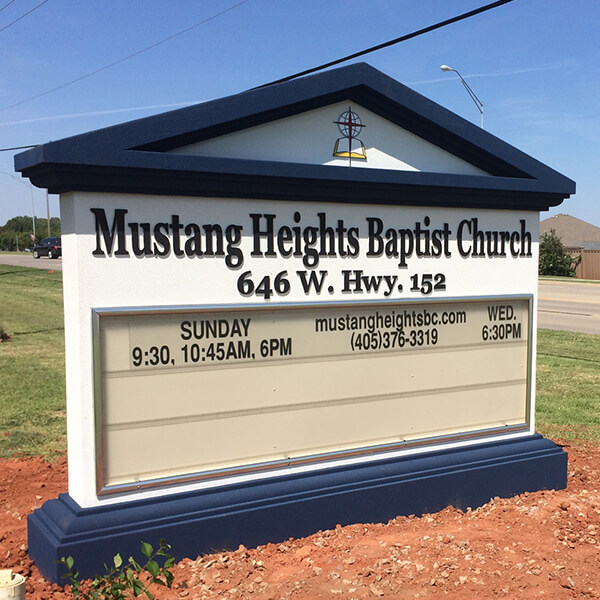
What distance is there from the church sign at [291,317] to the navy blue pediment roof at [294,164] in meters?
0.02

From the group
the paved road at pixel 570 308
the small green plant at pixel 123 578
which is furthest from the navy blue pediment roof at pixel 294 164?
the paved road at pixel 570 308

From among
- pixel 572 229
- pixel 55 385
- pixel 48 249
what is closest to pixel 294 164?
pixel 55 385

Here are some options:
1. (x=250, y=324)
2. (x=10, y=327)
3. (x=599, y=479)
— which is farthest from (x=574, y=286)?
(x=250, y=324)

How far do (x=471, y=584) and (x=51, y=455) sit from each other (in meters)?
4.89

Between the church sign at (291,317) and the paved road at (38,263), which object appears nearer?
the church sign at (291,317)

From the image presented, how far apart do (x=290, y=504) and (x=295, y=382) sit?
0.94 metres

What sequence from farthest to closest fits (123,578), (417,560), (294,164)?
(294,164) → (417,560) → (123,578)

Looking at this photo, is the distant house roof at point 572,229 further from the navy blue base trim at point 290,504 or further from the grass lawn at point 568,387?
the navy blue base trim at point 290,504

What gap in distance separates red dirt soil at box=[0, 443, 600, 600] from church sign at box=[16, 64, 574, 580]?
0.58ft

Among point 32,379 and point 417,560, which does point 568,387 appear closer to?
point 417,560

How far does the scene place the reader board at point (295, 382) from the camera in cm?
507

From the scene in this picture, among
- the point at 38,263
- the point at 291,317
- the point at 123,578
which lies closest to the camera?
the point at 123,578

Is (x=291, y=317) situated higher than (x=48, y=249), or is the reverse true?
(x=48, y=249)

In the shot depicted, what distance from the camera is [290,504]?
5480mm
